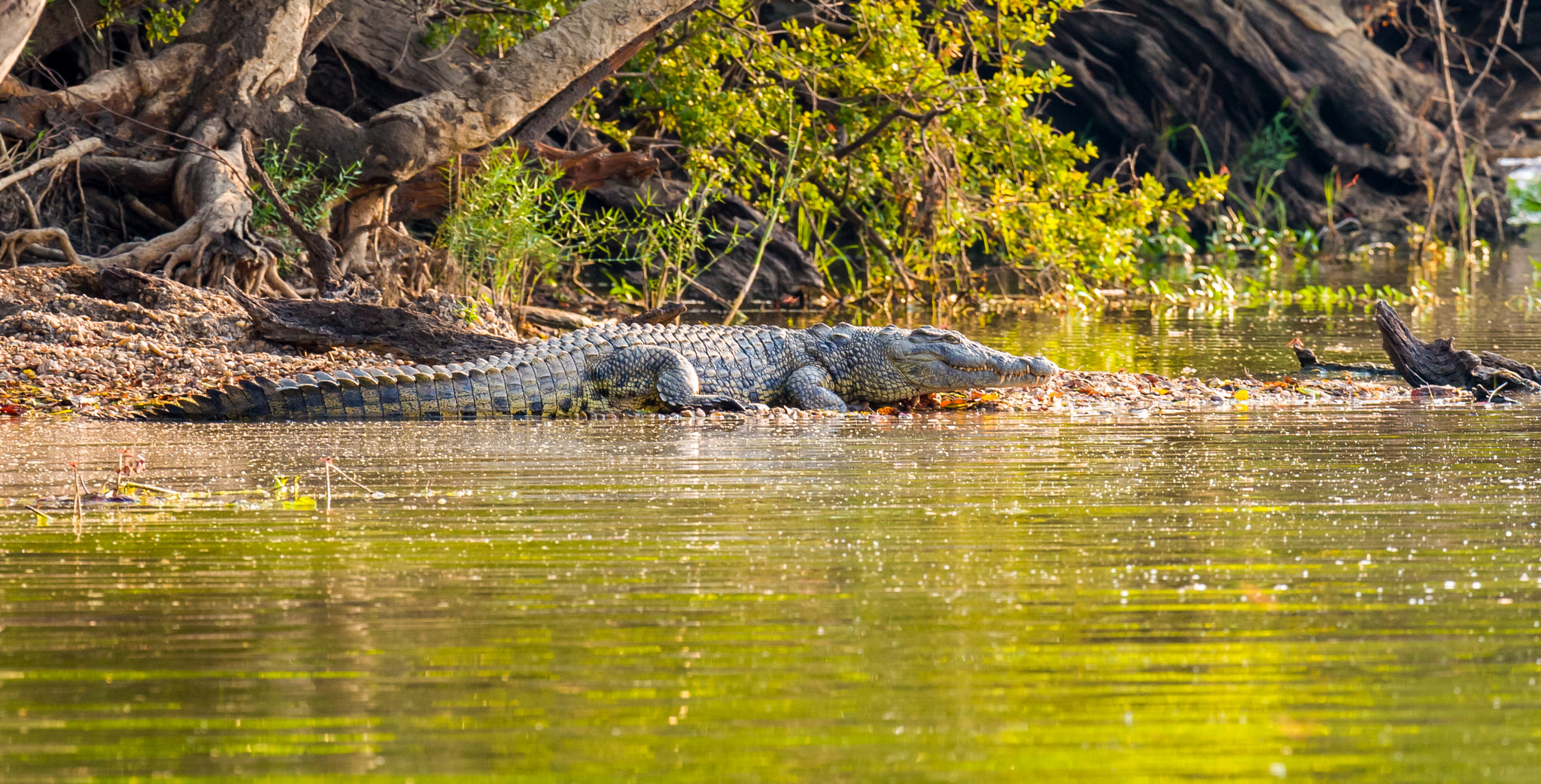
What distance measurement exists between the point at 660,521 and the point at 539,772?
2210 millimetres

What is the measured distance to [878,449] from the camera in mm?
6676

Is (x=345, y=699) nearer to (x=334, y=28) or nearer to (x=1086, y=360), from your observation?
(x=1086, y=360)

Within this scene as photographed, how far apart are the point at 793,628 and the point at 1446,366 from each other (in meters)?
6.84

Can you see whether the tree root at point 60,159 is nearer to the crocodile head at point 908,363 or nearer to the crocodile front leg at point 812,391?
the crocodile front leg at point 812,391

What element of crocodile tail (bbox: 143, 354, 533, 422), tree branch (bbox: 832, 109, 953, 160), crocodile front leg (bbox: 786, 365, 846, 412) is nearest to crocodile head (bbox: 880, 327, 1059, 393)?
crocodile front leg (bbox: 786, 365, 846, 412)

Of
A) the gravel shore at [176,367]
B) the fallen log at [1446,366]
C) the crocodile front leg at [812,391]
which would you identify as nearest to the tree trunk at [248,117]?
the gravel shore at [176,367]

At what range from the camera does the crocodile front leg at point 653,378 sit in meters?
8.79

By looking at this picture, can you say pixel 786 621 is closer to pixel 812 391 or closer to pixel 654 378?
pixel 654 378

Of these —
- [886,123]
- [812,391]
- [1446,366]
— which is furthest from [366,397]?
[886,123]

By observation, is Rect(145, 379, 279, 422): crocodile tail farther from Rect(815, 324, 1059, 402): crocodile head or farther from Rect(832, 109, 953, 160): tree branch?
Rect(832, 109, 953, 160): tree branch

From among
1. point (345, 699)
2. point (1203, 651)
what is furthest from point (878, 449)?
point (345, 699)

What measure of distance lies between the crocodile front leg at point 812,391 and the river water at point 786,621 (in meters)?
2.89

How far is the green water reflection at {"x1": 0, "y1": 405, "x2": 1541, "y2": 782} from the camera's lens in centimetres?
251

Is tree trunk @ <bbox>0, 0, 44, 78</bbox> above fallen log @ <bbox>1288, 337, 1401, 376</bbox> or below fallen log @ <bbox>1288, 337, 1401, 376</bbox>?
above
